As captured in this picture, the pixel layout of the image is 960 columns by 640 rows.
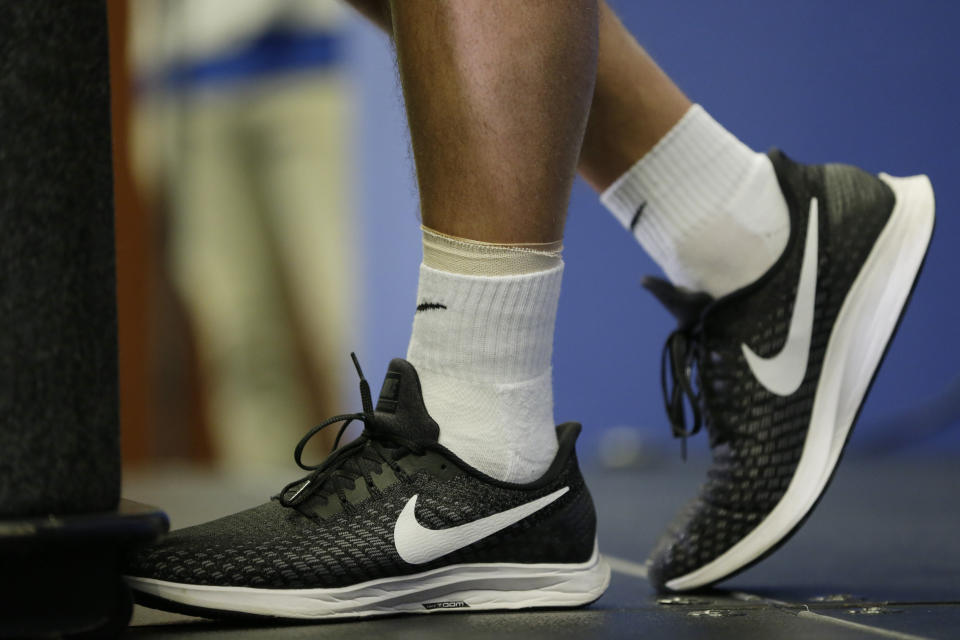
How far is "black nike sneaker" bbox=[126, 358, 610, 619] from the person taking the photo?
2.16 feet

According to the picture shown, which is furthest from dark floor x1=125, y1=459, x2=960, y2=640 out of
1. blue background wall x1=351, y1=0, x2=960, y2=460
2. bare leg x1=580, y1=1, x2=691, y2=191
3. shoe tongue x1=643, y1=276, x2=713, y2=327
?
blue background wall x1=351, y1=0, x2=960, y2=460

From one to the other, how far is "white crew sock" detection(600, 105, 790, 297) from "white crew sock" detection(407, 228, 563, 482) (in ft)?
0.68

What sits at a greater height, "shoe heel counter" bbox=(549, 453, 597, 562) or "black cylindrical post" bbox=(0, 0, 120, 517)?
"black cylindrical post" bbox=(0, 0, 120, 517)

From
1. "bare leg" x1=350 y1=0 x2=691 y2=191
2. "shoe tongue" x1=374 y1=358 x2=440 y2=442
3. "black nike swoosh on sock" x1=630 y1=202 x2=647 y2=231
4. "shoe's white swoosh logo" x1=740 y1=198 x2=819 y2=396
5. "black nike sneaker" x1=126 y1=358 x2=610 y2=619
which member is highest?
"bare leg" x1=350 y1=0 x2=691 y2=191

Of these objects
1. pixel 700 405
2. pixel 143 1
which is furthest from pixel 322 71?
pixel 700 405

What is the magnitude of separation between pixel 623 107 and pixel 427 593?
1.49ft

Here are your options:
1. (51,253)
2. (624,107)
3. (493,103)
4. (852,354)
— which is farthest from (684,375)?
(51,253)

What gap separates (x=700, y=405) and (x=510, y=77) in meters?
0.38

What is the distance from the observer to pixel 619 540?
1.31m

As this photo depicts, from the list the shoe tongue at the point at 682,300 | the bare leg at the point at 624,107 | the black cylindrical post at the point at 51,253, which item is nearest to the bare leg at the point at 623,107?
the bare leg at the point at 624,107

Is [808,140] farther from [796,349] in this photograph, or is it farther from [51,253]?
[51,253]

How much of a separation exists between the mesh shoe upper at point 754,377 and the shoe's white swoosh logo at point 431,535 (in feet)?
0.65

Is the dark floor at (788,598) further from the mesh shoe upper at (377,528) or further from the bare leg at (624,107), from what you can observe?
the bare leg at (624,107)

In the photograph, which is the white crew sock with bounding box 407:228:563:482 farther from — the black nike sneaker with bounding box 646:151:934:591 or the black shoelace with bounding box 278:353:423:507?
the black nike sneaker with bounding box 646:151:934:591
